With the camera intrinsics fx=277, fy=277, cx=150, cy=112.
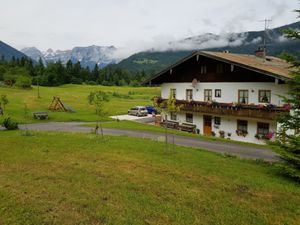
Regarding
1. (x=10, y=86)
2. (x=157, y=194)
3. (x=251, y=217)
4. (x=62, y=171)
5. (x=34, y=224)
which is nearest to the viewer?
(x=34, y=224)

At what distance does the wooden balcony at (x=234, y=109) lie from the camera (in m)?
23.8

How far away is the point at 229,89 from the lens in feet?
93.6

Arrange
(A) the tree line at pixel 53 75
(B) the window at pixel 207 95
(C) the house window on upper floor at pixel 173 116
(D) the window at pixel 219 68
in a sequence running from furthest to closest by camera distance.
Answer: (A) the tree line at pixel 53 75 → (C) the house window on upper floor at pixel 173 116 → (B) the window at pixel 207 95 → (D) the window at pixel 219 68

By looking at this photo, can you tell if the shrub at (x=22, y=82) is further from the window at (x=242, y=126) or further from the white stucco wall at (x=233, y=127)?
the window at (x=242, y=126)

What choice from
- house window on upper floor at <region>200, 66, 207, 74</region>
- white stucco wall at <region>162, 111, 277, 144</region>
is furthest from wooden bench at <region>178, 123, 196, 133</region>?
house window on upper floor at <region>200, 66, 207, 74</region>

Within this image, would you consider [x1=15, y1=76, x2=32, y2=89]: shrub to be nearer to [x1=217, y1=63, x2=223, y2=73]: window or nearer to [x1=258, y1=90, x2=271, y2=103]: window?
[x1=217, y1=63, x2=223, y2=73]: window

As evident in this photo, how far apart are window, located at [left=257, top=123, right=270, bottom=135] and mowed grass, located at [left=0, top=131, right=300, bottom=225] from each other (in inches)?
400

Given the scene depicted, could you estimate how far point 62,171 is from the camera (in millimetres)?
12297

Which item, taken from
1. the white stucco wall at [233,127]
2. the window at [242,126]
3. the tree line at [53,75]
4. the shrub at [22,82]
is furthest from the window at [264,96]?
the shrub at [22,82]

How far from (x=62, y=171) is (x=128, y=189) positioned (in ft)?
12.0

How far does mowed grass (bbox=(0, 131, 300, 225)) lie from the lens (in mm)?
8227

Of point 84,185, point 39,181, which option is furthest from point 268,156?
point 39,181

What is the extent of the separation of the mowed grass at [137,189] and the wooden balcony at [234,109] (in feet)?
26.0

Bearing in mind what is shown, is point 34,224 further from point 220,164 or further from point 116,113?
point 116,113
